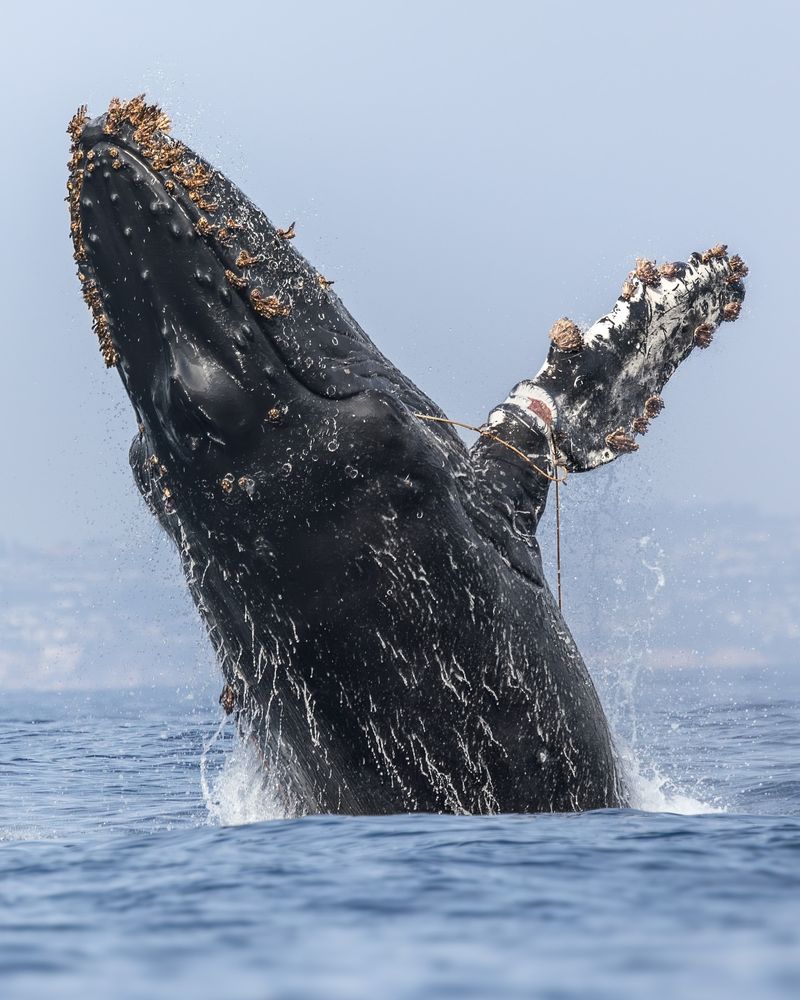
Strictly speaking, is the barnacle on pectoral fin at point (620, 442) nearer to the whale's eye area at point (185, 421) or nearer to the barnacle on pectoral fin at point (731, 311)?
the barnacle on pectoral fin at point (731, 311)

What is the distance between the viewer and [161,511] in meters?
9.59

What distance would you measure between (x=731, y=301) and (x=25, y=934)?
794 cm

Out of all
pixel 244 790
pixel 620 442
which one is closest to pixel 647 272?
pixel 620 442

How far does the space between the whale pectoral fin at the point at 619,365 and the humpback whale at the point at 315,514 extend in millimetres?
1080

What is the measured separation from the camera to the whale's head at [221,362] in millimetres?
8273

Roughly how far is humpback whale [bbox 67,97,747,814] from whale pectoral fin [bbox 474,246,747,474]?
1080 millimetres

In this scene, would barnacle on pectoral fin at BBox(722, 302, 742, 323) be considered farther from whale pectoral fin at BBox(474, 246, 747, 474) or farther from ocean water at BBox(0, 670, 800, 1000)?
ocean water at BBox(0, 670, 800, 1000)

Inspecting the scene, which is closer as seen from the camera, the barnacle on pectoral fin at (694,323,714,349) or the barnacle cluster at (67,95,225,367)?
the barnacle cluster at (67,95,225,367)

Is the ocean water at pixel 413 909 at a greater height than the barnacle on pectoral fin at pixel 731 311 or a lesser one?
lesser

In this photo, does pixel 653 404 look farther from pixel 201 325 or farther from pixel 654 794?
pixel 201 325

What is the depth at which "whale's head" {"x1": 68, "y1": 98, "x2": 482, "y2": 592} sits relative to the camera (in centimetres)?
827

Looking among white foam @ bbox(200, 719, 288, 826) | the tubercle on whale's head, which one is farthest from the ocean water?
the tubercle on whale's head

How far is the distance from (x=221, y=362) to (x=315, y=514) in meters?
1.09

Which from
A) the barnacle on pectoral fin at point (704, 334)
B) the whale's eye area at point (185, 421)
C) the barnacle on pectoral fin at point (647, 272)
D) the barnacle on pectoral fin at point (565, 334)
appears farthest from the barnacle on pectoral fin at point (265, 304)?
the barnacle on pectoral fin at point (704, 334)
